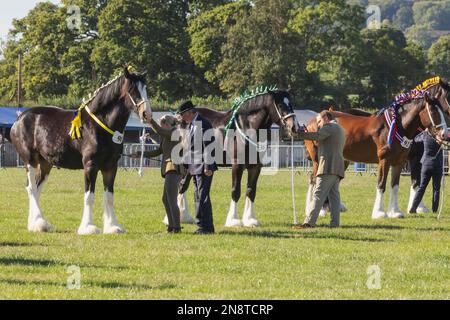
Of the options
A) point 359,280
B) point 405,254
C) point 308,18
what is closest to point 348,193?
point 405,254

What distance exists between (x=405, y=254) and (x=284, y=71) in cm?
5965

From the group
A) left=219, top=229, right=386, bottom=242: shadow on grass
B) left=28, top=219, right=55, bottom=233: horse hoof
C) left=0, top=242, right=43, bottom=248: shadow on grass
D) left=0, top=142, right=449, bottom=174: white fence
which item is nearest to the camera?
left=0, top=242, right=43, bottom=248: shadow on grass

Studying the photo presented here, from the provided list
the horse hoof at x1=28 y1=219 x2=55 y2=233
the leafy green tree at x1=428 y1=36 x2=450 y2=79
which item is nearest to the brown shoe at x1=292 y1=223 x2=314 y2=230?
the horse hoof at x1=28 y1=219 x2=55 y2=233

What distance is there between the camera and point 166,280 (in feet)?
36.6

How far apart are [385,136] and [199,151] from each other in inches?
212

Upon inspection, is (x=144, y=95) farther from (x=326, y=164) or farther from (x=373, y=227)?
(x=373, y=227)

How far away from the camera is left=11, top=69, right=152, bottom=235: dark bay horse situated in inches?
618

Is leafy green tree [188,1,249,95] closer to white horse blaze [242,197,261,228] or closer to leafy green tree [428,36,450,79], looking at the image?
leafy green tree [428,36,450,79]

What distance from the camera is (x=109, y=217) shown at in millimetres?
15891

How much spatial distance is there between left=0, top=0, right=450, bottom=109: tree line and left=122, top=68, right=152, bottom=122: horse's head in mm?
52141

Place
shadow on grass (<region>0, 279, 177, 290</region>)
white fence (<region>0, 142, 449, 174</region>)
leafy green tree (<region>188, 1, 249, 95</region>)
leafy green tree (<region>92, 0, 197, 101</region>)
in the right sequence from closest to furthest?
shadow on grass (<region>0, 279, 177, 290</region>), white fence (<region>0, 142, 449, 174</region>), leafy green tree (<region>92, 0, 197, 101</region>), leafy green tree (<region>188, 1, 249, 95</region>)

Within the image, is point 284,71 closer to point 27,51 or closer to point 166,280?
point 27,51

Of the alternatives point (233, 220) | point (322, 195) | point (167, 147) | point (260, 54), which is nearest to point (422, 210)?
point (322, 195)

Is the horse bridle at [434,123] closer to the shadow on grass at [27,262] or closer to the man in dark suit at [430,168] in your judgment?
the man in dark suit at [430,168]
